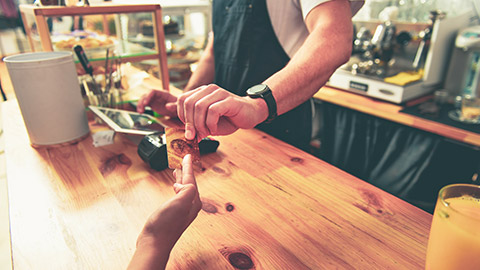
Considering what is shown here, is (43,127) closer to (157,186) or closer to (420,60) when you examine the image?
(157,186)

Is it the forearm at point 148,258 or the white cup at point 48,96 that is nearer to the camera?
the forearm at point 148,258

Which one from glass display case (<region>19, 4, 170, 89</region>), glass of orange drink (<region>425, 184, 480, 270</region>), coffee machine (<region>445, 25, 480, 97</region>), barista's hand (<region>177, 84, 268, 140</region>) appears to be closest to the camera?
glass of orange drink (<region>425, 184, 480, 270</region>)

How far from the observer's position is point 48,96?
94cm

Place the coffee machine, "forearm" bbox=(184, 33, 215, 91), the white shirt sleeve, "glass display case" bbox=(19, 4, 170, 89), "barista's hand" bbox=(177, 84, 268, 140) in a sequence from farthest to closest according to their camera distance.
→ 1. the coffee machine
2. "forearm" bbox=(184, 33, 215, 91)
3. "glass display case" bbox=(19, 4, 170, 89)
4. the white shirt sleeve
5. "barista's hand" bbox=(177, 84, 268, 140)

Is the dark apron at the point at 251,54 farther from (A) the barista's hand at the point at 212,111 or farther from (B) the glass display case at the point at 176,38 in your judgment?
(B) the glass display case at the point at 176,38

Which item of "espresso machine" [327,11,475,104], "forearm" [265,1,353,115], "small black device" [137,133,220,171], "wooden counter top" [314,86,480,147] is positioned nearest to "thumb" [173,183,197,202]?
"small black device" [137,133,220,171]

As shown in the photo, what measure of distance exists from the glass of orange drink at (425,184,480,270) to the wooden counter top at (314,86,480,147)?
1131mm

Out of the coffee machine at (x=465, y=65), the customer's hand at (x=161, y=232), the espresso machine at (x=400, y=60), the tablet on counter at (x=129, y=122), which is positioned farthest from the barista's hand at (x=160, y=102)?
the coffee machine at (x=465, y=65)

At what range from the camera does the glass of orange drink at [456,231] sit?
1.38 feet

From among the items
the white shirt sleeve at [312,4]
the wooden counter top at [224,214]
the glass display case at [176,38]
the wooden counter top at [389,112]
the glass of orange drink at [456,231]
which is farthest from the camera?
the glass display case at [176,38]

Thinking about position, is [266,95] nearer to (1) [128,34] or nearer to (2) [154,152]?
(2) [154,152]

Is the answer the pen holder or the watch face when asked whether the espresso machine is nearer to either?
the watch face

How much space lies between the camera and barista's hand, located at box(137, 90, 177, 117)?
1.15 metres

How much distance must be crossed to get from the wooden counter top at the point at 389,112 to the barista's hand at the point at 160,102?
112 cm
